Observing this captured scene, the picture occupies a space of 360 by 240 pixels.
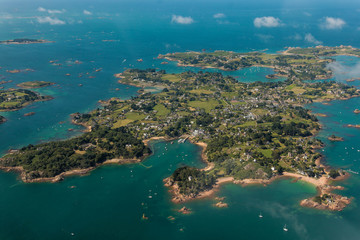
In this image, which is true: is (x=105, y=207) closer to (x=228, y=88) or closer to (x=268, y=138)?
(x=268, y=138)

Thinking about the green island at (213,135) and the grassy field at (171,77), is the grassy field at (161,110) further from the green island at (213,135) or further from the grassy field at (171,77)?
the grassy field at (171,77)

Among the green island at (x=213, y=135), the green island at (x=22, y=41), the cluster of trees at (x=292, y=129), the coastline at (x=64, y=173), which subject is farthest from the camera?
the green island at (x=22, y=41)

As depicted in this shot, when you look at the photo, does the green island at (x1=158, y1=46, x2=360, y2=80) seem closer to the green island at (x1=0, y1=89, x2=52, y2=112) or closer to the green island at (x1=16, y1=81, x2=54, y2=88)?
the green island at (x1=16, y1=81, x2=54, y2=88)

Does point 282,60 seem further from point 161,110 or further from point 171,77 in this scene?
point 161,110

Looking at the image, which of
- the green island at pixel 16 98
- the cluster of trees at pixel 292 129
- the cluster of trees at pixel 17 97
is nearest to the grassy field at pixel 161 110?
the cluster of trees at pixel 292 129

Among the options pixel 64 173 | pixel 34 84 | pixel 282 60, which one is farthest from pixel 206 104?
pixel 282 60

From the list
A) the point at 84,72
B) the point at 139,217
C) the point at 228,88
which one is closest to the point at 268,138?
the point at 139,217

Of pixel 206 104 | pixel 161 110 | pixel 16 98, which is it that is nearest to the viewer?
pixel 161 110
